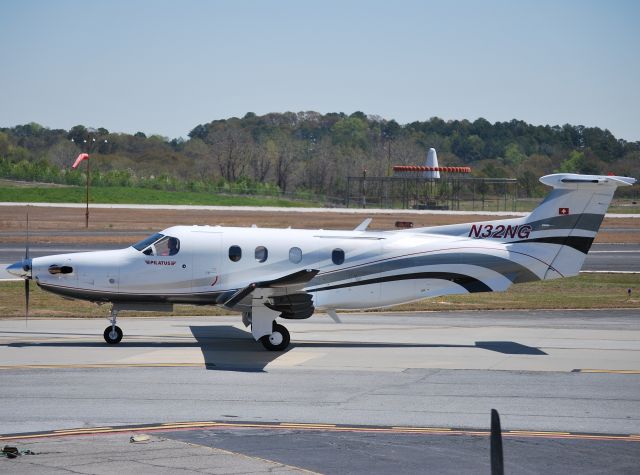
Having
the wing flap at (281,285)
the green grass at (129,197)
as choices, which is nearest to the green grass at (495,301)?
the wing flap at (281,285)

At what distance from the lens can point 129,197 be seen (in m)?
99.7

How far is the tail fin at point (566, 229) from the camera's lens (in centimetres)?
2364

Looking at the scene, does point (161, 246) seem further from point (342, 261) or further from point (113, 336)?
point (342, 261)

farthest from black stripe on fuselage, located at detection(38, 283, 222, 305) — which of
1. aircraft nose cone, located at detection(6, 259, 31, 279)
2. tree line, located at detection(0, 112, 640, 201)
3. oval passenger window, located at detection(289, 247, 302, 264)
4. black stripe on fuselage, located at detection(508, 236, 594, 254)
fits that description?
tree line, located at detection(0, 112, 640, 201)

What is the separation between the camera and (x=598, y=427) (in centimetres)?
1559

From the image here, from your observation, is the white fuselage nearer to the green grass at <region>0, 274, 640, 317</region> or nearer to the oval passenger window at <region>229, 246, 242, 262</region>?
the oval passenger window at <region>229, 246, 242, 262</region>

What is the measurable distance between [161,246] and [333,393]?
734cm

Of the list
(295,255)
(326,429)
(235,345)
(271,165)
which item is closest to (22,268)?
(235,345)

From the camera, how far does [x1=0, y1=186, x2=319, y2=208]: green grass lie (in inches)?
3686

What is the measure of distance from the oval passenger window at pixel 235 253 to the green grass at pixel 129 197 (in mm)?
72834

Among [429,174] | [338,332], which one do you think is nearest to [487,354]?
[338,332]

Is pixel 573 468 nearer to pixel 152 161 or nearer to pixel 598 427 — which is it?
pixel 598 427

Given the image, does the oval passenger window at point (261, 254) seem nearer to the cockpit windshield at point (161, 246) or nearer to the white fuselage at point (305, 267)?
the white fuselage at point (305, 267)

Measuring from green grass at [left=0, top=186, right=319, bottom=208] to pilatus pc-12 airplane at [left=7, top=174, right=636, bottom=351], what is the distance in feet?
237
